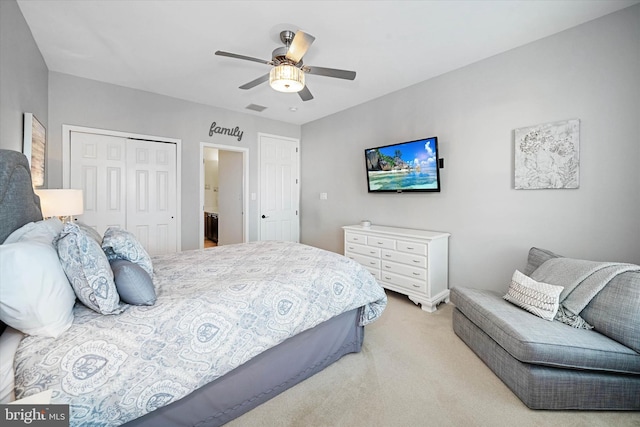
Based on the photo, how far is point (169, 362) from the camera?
1.27 m

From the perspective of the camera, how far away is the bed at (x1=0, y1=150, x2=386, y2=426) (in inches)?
42.4

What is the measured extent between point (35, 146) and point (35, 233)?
6.51ft

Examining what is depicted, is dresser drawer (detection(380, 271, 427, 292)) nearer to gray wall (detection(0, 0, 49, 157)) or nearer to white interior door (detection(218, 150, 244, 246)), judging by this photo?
white interior door (detection(218, 150, 244, 246))

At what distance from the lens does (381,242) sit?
136 inches

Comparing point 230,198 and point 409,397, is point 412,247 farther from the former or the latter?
point 230,198

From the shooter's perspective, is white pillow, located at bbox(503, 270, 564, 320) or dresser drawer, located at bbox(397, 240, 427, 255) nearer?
white pillow, located at bbox(503, 270, 564, 320)

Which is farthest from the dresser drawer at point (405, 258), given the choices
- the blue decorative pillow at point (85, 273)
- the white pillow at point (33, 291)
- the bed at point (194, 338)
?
the white pillow at point (33, 291)

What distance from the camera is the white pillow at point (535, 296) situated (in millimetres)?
1945

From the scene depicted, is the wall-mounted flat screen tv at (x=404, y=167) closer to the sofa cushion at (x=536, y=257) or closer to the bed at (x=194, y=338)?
the sofa cushion at (x=536, y=257)

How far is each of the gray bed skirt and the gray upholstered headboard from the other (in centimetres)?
110

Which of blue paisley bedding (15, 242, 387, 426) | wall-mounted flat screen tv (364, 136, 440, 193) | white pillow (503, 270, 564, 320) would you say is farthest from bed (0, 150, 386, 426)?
wall-mounted flat screen tv (364, 136, 440, 193)

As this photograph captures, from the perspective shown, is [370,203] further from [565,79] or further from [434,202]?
[565,79]

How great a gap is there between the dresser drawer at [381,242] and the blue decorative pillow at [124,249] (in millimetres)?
2545

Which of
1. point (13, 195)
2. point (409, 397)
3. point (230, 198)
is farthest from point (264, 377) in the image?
point (230, 198)
